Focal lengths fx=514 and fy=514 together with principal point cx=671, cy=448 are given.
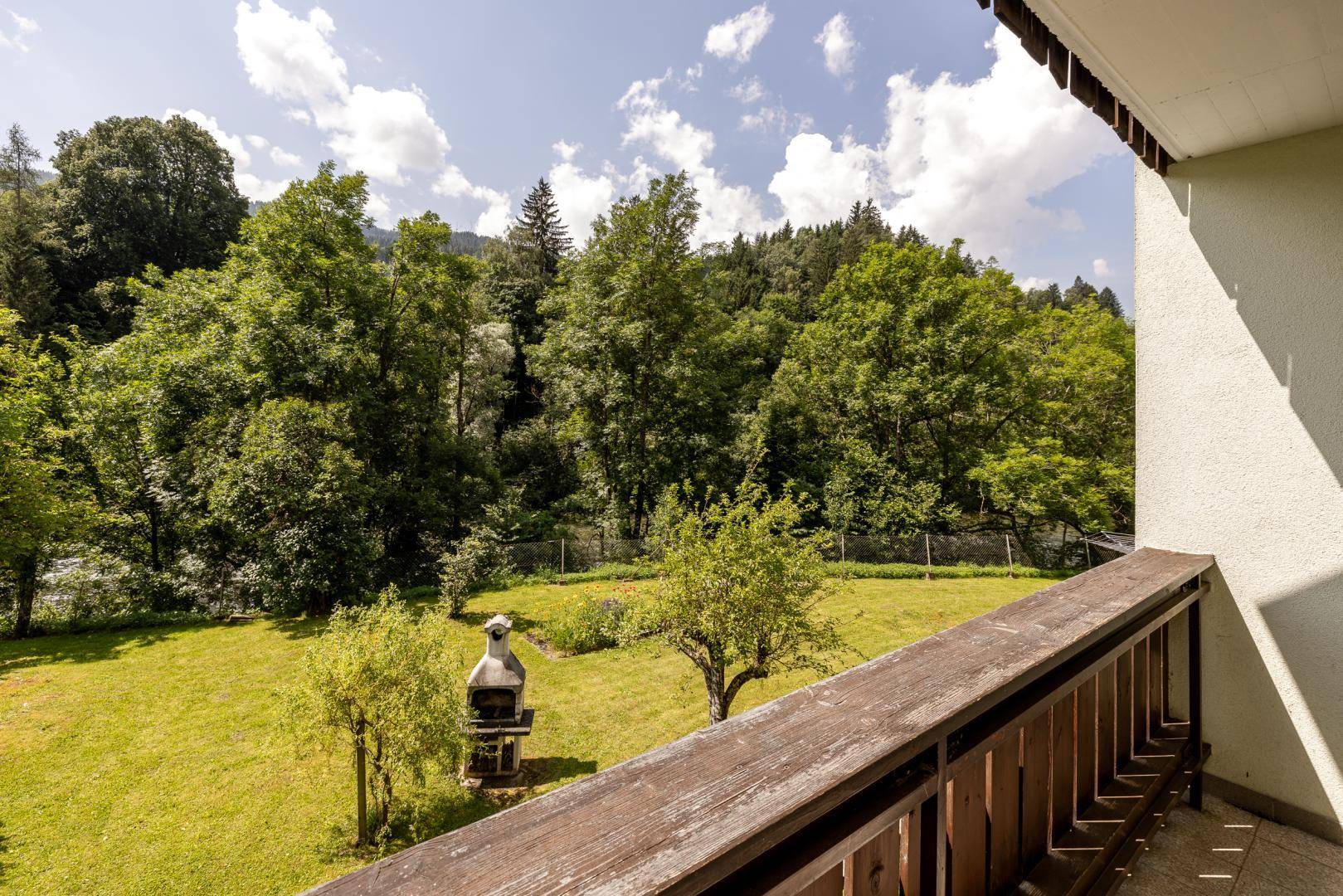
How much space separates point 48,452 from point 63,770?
870 centimetres

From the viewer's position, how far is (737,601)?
17.0ft

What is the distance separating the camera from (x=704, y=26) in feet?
30.7

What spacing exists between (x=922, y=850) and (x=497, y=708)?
5.25 meters

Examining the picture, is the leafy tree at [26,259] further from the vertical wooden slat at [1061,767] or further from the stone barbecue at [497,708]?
the vertical wooden slat at [1061,767]

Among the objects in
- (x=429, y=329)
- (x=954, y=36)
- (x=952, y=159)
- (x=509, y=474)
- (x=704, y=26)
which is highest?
(x=704, y=26)

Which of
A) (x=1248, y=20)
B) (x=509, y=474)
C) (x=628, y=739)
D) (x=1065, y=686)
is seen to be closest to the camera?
(x=1065, y=686)

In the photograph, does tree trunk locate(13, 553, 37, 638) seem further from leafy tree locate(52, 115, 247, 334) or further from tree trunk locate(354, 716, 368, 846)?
leafy tree locate(52, 115, 247, 334)

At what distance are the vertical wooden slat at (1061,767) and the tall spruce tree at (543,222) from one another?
2935 centimetres

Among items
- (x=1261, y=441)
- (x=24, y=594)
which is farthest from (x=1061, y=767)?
(x=24, y=594)

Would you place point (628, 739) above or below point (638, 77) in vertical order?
below

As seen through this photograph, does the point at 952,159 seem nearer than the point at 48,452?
No

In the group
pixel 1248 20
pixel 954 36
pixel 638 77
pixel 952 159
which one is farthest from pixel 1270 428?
pixel 638 77

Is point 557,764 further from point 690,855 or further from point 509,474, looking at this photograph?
point 509,474

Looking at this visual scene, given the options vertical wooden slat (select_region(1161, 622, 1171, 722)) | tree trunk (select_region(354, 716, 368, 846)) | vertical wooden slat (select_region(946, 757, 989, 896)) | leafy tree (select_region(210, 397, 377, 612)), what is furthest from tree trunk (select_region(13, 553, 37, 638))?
vertical wooden slat (select_region(1161, 622, 1171, 722))
